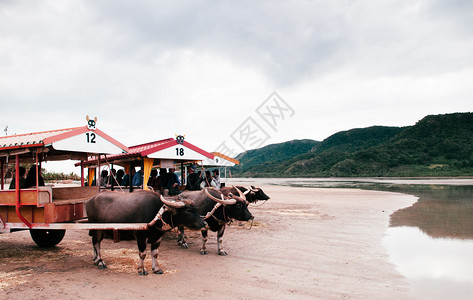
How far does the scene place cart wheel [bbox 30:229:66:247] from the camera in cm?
795

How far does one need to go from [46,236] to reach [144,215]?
10.7ft

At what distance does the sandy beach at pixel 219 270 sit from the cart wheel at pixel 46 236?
0.60 ft

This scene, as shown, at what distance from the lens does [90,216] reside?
6.58 m

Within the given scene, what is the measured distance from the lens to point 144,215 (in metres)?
6.36

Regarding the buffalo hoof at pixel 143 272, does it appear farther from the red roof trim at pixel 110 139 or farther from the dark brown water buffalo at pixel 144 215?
the red roof trim at pixel 110 139

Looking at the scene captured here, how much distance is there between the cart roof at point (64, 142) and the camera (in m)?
6.36

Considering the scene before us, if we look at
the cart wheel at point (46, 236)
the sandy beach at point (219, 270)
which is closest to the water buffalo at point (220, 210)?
the sandy beach at point (219, 270)

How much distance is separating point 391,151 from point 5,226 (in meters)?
75.2

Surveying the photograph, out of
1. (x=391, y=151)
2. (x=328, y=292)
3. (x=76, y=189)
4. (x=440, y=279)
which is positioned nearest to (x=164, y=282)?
(x=328, y=292)

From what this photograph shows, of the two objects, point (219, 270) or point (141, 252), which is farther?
point (219, 270)

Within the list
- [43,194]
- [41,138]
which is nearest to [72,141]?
[41,138]

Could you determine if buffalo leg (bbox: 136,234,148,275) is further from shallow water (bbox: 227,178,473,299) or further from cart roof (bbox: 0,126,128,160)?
shallow water (bbox: 227,178,473,299)

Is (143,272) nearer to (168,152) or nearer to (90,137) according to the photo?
(90,137)

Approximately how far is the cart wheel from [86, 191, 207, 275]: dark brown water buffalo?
1.97 meters
